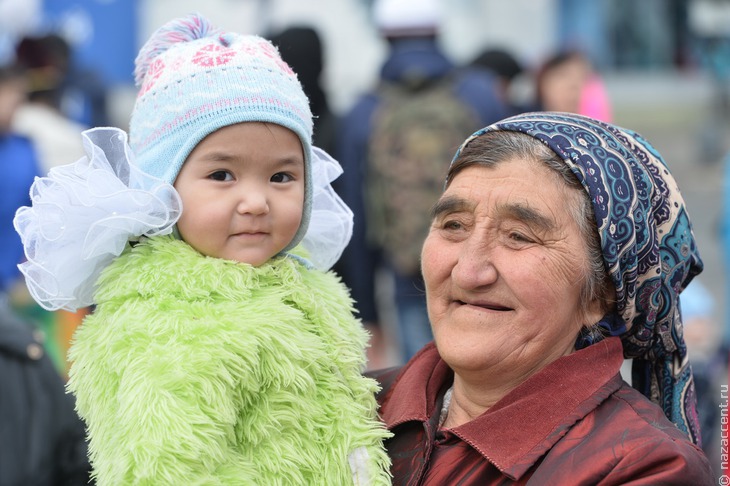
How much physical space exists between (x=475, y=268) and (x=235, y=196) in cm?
65

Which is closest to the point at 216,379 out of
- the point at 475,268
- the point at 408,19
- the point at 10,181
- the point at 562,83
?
the point at 475,268

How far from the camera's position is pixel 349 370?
264 centimetres

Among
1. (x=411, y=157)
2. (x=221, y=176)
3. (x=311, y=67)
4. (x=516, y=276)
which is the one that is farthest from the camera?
(x=311, y=67)

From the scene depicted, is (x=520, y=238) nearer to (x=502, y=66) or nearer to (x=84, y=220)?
(x=84, y=220)

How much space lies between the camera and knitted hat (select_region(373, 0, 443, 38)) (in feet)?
19.9

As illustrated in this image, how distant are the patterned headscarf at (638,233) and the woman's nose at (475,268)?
268mm

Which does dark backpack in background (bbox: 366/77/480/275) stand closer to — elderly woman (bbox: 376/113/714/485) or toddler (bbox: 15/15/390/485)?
toddler (bbox: 15/15/390/485)

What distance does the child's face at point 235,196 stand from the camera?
2656 millimetres

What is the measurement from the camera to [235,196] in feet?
8.77

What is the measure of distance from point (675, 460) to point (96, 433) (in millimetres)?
1308

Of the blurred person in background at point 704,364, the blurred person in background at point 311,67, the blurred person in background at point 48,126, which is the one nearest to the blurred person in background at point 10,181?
the blurred person in background at point 48,126

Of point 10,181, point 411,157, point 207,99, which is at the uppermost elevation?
point 207,99

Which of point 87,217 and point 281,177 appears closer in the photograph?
point 87,217

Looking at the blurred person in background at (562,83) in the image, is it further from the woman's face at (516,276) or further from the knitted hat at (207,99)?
the woman's face at (516,276)
